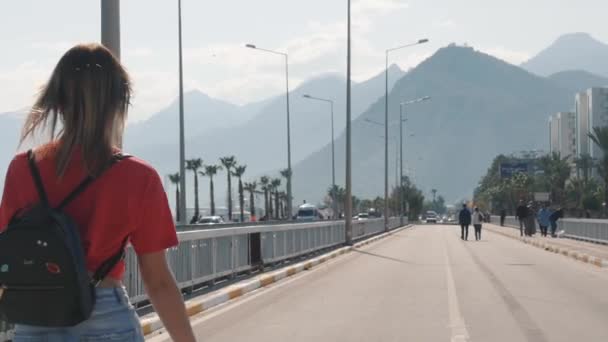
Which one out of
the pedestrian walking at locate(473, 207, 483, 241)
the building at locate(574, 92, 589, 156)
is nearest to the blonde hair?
the pedestrian walking at locate(473, 207, 483, 241)

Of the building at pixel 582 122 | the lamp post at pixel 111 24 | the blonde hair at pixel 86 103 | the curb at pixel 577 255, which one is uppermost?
the building at pixel 582 122

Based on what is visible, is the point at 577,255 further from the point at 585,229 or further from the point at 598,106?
the point at 598,106

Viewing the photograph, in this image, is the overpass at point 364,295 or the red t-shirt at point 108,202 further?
the overpass at point 364,295

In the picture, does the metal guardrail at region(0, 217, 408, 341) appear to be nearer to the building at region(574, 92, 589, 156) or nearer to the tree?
the tree

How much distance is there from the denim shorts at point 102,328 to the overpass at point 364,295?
7904 millimetres

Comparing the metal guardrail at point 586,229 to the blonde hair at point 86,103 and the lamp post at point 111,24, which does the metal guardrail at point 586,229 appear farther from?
the blonde hair at point 86,103

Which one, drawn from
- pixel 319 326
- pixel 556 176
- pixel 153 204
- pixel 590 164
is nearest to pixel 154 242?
pixel 153 204

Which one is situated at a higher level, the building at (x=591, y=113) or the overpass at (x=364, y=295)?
the building at (x=591, y=113)

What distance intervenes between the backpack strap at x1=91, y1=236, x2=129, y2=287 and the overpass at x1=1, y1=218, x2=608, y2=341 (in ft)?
26.0

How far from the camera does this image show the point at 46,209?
2.94 m

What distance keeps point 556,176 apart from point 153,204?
96354 mm

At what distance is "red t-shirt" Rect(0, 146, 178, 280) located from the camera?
3053mm

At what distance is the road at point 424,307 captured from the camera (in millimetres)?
11320

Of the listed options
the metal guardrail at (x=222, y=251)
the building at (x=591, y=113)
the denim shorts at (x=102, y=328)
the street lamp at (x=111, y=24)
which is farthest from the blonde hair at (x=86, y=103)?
the building at (x=591, y=113)
